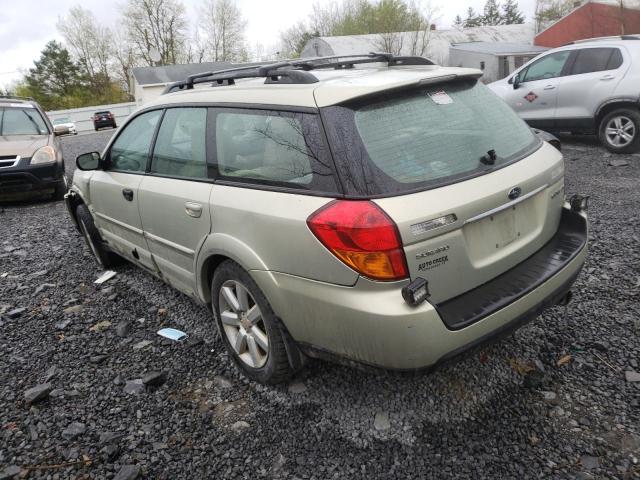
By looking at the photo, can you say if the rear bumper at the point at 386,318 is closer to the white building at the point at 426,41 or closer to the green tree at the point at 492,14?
the white building at the point at 426,41

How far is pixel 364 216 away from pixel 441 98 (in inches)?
36.9

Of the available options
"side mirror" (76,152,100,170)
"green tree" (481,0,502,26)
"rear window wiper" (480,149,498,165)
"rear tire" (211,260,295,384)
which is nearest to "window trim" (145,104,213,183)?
"rear tire" (211,260,295,384)

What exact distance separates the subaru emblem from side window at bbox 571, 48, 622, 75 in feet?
23.7

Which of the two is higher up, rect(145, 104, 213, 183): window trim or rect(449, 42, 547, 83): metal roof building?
rect(145, 104, 213, 183): window trim

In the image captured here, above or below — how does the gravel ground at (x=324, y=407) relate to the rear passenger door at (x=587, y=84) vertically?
below

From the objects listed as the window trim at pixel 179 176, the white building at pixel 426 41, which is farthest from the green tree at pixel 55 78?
the window trim at pixel 179 176

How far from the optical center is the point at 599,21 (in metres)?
31.4

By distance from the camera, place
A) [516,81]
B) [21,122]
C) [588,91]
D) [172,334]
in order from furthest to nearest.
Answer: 1. [516,81]
2. [21,122]
3. [588,91]
4. [172,334]

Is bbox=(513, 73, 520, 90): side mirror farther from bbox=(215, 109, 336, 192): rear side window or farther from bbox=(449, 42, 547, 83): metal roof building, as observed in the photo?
bbox=(449, 42, 547, 83): metal roof building

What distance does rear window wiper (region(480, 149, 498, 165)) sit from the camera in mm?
2324

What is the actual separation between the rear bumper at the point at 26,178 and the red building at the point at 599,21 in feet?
109

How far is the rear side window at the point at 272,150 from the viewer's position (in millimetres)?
2180

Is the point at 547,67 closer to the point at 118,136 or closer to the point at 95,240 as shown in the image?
the point at 118,136

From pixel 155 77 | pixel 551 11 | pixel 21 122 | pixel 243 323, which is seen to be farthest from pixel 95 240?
pixel 551 11
